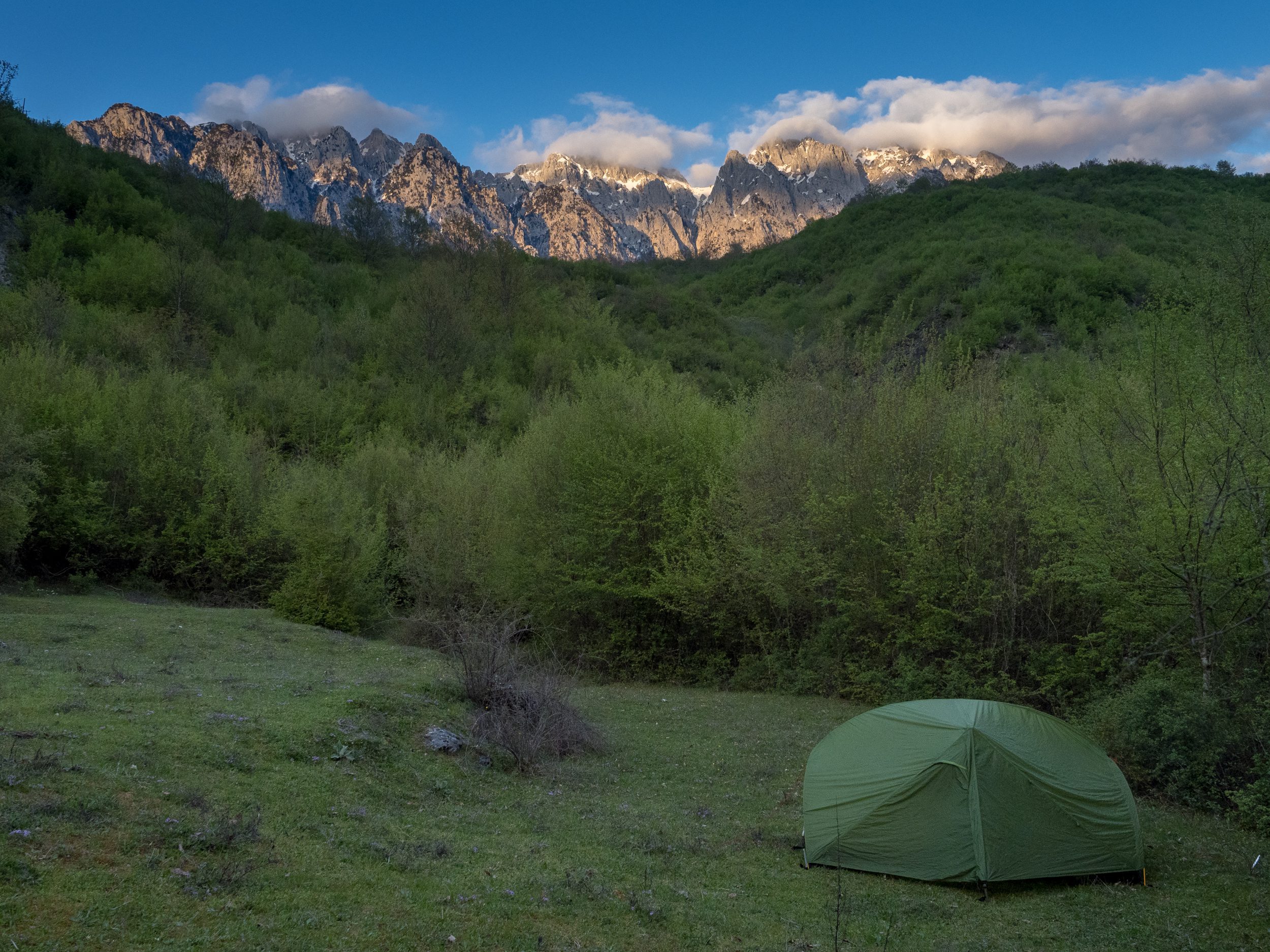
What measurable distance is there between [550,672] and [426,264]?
135ft

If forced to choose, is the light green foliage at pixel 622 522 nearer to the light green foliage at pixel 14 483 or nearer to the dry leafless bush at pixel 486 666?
the dry leafless bush at pixel 486 666

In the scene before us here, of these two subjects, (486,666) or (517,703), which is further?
(486,666)

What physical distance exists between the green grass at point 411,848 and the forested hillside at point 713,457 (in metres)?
2.77

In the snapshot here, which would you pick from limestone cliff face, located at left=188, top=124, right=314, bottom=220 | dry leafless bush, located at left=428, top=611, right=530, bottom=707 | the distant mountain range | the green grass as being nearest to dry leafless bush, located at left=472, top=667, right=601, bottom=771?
dry leafless bush, located at left=428, top=611, right=530, bottom=707

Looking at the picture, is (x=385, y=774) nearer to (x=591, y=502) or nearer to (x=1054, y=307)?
(x=591, y=502)

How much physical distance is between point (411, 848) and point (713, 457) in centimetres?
1479

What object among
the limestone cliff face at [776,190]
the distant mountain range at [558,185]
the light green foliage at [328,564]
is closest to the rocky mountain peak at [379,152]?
the distant mountain range at [558,185]

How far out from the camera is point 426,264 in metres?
49.1

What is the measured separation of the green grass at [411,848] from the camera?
215 inches

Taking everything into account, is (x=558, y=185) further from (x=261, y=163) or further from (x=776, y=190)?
(x=261, y=163)

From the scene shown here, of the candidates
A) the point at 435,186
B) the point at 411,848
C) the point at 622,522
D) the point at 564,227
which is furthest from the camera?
the point at 564,227

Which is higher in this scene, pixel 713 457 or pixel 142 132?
pixel 142 132

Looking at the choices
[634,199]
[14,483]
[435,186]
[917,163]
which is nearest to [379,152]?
[435,186]

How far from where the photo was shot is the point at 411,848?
709 centimetres
